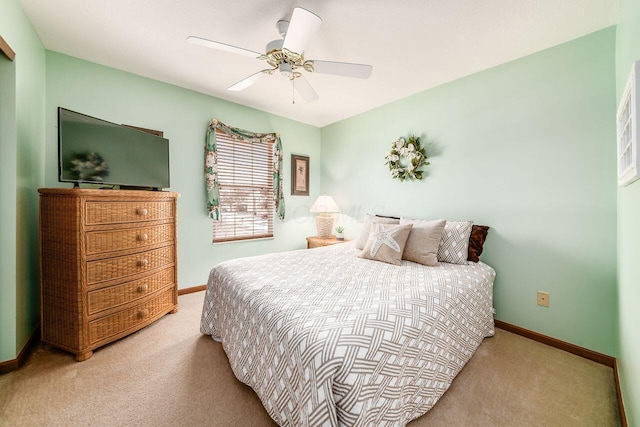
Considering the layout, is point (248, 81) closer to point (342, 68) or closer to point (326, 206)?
point (342, 68)

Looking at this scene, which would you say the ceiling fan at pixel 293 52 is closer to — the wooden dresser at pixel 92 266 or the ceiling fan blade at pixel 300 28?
the ceiling fan blade at pixel 300 28

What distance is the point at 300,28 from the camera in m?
1.50

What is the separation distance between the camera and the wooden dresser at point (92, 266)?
181 centimetres

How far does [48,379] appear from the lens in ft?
5.34

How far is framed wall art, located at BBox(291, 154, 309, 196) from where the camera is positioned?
4059mm

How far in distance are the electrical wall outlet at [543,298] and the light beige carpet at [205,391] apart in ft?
1.16

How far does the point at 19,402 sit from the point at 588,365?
142 inches

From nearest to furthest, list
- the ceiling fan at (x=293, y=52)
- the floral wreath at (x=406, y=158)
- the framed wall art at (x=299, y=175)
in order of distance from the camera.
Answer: the ceiling fan at (x=293, y=52), the floral wreath at (x=406, y=158), the framed wall art at (x=299, y=175)

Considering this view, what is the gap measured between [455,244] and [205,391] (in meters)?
2.19

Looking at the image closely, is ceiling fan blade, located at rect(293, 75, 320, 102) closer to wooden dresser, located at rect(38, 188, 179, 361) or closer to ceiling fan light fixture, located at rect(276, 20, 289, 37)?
ceiling fan light fixture, located at rect(276, 20, 289, 37)

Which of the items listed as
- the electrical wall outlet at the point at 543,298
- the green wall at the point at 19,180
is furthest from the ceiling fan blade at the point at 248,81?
the electrical wall outlet at the point at 543,298

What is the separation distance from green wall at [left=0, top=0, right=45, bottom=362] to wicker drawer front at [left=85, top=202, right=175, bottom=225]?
404 mm

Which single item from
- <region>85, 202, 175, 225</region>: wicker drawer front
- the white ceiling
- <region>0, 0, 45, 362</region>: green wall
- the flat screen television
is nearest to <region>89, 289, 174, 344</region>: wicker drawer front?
<region>0, 0, 45, 362</region>: green wall

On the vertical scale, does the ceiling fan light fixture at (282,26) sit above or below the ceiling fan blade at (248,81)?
above
